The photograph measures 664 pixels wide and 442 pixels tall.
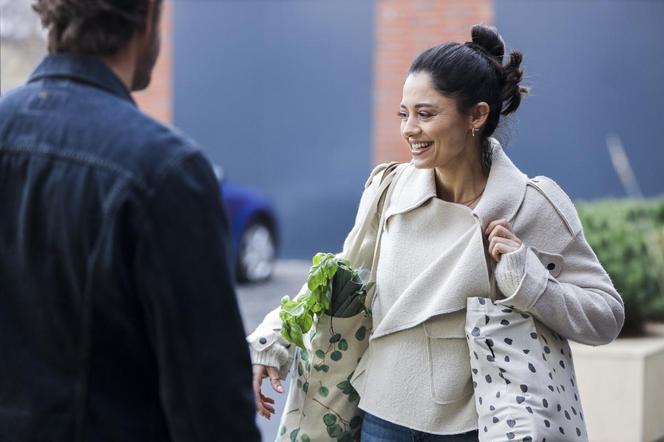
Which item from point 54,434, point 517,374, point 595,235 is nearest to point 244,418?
Answer: point 54,434

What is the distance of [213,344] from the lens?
1.86 meters

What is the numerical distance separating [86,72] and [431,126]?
1.29 meters

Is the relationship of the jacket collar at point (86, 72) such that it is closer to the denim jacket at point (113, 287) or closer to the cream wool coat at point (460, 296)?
the denim jacket at point (113, 287)

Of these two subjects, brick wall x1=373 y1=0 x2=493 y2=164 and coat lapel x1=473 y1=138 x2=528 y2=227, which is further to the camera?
brick wall x1=373 y1=0 x2=493 y2=164

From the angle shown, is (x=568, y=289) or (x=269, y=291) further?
(x=269, y=291)

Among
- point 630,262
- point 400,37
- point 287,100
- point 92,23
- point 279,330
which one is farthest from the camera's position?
point 287,100

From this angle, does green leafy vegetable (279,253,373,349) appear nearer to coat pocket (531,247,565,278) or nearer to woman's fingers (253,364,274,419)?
woman's fingers (253,364,274,419)

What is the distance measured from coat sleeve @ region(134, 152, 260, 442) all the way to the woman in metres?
1.12

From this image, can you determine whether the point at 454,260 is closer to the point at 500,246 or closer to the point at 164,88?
the point at 500,246

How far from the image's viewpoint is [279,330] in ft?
10.3

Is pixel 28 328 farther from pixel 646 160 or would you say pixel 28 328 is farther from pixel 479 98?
pixel 646 160

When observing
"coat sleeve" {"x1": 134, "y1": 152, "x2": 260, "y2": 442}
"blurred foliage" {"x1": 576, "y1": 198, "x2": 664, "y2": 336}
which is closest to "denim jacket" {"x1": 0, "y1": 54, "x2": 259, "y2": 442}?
"coat sleeve" {"x1": 134, "y1": 152, "x2": 260, "y2": 442}

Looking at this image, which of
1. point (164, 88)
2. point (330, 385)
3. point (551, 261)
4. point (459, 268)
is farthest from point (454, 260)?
point (164, 88)

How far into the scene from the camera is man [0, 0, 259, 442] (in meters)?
1.82
